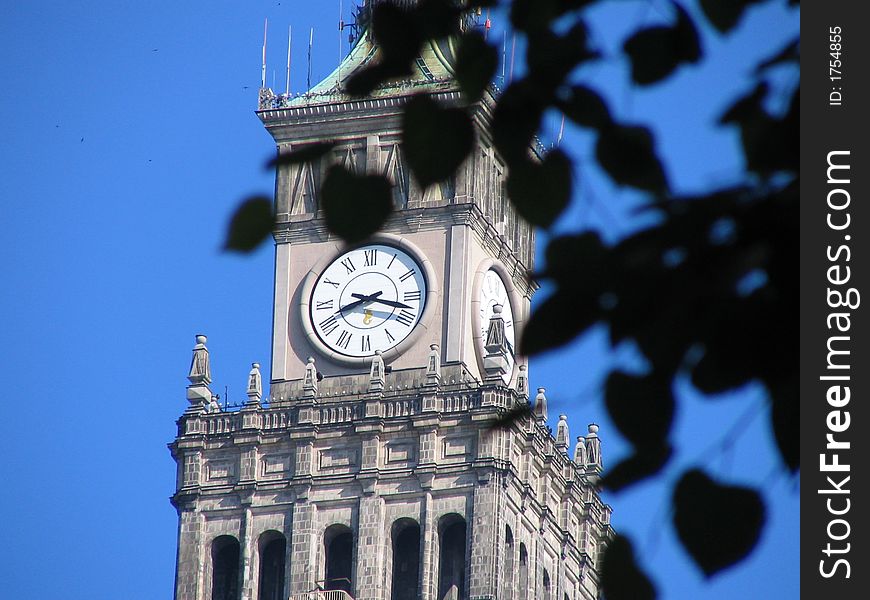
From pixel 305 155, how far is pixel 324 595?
6165 cm

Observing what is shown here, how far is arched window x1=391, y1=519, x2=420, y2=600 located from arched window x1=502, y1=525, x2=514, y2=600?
2412mm

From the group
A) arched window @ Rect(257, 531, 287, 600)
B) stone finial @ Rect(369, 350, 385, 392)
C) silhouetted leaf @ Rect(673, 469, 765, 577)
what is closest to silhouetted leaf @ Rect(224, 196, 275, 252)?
silhouetted leaf @ Rect(673, 469, 765, 577)

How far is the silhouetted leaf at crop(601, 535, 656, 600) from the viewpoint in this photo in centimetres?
1073

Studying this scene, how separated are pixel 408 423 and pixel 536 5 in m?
62.0

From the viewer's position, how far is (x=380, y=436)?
241 ft

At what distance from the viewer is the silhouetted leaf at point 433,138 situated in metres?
11.0

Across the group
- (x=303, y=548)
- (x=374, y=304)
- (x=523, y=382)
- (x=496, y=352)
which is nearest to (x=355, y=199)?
(x=303, y=548)

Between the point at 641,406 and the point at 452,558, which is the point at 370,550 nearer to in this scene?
the point at 452,558

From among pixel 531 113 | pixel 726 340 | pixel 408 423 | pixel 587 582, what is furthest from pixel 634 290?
pixel 587 582

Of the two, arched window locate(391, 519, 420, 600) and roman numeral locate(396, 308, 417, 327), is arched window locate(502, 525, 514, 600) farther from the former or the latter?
roman numeral locate(396, 308, 417, 327)

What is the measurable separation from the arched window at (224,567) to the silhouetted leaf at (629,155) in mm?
64511
